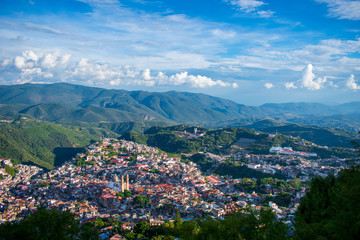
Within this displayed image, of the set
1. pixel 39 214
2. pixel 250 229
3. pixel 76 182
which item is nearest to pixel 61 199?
pixel 76 182

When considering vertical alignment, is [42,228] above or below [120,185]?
above

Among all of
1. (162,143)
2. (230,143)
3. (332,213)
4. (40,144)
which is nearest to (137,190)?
(332,213)

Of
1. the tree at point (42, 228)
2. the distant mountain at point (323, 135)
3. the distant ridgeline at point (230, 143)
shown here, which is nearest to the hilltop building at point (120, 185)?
the tree at point (42, 228)

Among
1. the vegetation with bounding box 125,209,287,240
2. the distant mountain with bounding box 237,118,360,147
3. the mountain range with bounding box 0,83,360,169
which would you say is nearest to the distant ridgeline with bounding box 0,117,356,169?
the mountain range with bounding box 0,83,360,169

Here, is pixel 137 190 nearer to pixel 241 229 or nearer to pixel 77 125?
pixel 241 229

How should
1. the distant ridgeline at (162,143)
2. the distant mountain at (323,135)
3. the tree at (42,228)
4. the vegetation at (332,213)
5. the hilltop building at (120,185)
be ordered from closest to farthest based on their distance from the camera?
the vegetation at (332,213) → the tree at (42,228) → the hilltop building at (120,185) → the distant ridgeline at (162,143) → the distant mountain at (323,135)

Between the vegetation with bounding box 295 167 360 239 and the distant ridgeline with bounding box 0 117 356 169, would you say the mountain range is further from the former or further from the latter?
the vegetation with bounding box 295 167 360 239

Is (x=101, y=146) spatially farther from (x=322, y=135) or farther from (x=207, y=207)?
(x=322, y=135)

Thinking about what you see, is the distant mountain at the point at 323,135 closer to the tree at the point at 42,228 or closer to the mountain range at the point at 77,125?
the mountain range at the point at 77,125
